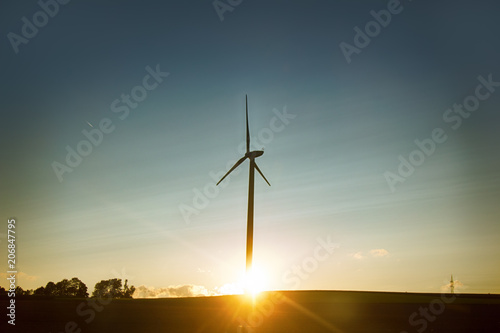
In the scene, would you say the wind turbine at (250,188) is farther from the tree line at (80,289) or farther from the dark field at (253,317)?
the tree line at (80,289)

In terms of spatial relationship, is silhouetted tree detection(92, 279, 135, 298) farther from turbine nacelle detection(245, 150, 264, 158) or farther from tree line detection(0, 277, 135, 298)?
turbine nacelle detection(245, 150, 264, 158)

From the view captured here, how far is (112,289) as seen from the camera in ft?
477

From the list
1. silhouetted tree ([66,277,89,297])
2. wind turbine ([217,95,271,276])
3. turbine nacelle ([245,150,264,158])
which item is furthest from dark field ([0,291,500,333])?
silhouetted tree ([66,277,89,297])

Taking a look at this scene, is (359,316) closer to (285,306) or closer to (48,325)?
(285,306)

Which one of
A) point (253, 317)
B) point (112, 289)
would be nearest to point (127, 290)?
point (112, 289)

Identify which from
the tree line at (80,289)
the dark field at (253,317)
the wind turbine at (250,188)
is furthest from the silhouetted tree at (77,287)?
the wind turbine at (250,188)

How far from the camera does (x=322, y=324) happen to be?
49.8 metres

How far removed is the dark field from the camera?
156 feet

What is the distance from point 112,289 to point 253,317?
348 ft

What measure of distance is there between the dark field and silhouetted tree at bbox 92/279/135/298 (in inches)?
3225

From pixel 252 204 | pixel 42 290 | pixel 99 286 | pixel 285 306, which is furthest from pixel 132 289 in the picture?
pixel 252 204

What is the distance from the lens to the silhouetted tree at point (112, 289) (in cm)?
14362

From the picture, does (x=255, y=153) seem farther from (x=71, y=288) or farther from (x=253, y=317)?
(x=71, y=288)

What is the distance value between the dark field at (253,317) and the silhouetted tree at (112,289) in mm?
81918
